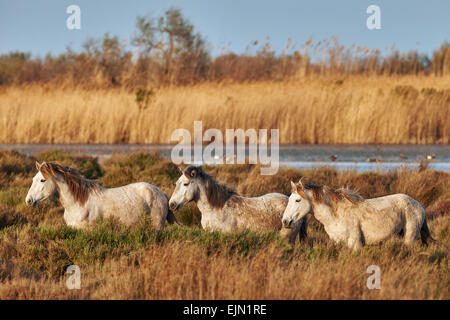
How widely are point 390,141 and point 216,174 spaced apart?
8635mm

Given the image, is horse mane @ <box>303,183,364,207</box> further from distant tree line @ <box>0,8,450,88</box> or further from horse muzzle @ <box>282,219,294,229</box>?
distant tree line @ <box>0,8,450,88</box>

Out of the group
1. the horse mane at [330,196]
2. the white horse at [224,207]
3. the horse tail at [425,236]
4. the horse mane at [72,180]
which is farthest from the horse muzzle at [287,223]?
the horse mane at [72,180]

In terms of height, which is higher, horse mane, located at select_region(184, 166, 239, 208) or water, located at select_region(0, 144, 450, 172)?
horse mane, located at select_region(184, 166, 239, 208)

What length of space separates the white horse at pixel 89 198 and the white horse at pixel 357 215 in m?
1.98

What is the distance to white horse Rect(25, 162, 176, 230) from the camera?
8.04 metres

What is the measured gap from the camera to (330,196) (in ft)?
24.1

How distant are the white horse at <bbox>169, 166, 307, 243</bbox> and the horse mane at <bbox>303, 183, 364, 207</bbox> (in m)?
0.60

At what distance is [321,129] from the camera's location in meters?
20.5

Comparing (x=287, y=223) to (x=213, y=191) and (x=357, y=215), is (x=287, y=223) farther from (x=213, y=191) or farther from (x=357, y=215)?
(x=213, y=191)

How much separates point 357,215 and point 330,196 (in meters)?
0.36

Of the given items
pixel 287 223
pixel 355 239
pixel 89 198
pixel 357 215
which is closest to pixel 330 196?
pixel 357 215

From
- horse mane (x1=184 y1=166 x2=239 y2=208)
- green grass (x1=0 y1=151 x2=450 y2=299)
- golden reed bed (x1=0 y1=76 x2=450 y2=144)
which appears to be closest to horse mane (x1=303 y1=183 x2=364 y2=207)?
green grass (x1=0 y1=151 x2=450 y2=299)
